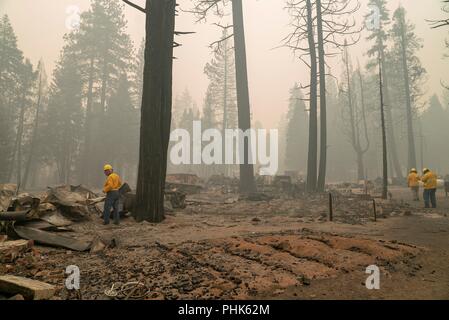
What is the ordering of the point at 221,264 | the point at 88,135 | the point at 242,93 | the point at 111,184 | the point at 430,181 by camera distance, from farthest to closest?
the point at 88,135 → the point at 242,93 → the point at 430,181 → the point at 111,184 → the point at 221,264

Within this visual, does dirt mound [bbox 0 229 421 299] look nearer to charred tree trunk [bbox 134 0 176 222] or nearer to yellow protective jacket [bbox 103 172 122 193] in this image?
charred tree trunk [bbox 134 0 176 222]

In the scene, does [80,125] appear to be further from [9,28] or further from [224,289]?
[224,289]

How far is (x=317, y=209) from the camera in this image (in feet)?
38.9

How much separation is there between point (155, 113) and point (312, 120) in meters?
11.1

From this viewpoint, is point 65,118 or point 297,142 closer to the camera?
point 65,118

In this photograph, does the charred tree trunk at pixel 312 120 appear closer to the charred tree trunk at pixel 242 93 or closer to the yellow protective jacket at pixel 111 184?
the charred tree trunk at pixel 242 93

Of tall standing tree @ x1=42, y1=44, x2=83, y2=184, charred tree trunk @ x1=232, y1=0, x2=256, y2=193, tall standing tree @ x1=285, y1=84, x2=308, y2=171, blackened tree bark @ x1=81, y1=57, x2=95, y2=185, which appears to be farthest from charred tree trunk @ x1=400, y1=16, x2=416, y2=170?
tall standing tree @ x1=42, y1=44, x2=83, y2=184

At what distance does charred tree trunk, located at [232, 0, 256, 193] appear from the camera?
16.9m

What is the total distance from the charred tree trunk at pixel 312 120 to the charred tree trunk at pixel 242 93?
315 cm

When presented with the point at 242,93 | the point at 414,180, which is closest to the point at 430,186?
the point at 414,180

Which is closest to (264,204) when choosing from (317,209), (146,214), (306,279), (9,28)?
(317,209)

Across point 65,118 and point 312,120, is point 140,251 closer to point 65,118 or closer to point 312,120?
point 312,120

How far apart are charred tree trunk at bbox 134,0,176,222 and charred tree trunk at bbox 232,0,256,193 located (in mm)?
7897

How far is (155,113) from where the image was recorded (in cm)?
929
